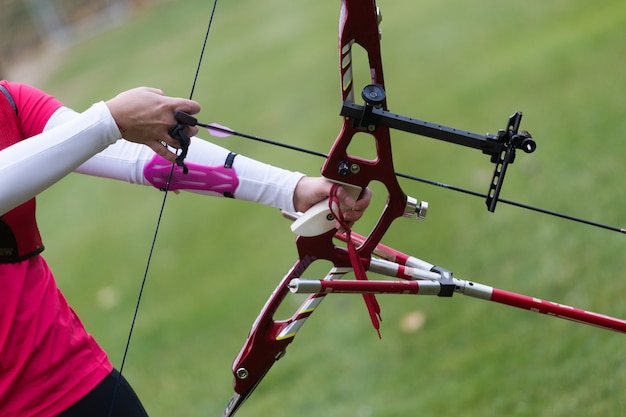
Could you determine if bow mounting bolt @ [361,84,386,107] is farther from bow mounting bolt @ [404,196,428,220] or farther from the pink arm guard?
the pink arm guard

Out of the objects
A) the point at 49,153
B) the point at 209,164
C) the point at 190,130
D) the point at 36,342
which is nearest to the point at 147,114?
the point at 190,130

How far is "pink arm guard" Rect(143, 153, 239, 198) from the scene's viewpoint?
1952mm

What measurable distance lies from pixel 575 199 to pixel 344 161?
8.07ft

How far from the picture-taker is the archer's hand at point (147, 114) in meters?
1.62

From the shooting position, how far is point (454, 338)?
3.55 meters

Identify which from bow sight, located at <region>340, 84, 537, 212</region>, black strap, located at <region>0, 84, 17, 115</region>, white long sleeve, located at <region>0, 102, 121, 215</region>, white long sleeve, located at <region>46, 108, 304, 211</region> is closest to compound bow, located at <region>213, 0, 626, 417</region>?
bow sight, located at <region>340, 84, 537, 212</region>

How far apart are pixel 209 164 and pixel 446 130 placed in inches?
23.8

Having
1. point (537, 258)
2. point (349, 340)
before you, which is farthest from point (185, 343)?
point (537, 258)

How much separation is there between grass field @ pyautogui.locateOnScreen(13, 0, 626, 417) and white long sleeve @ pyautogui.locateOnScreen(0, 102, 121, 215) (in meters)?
1.98

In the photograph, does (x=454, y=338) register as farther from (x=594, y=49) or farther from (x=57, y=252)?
(x=57, y=252)

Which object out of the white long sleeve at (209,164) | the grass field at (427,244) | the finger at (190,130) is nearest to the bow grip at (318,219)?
the white long sleeve at (209,164)

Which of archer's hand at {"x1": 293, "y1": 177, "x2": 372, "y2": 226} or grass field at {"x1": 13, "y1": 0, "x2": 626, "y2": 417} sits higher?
archer's hand at {"x1": 293, "y1": 177, "x2": 372, "y2": 226}

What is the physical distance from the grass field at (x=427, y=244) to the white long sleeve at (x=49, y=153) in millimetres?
1976

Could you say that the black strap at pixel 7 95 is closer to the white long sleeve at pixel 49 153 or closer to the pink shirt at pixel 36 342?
the pink shirt at pixel 36 342
